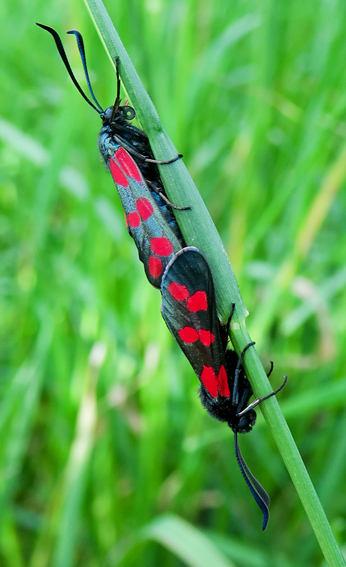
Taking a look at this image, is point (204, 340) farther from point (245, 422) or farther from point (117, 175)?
point (117, 175)

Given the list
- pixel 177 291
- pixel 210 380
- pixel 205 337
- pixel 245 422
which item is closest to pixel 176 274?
pixel 177 291

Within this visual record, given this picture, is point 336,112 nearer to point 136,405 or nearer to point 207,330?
point 207,330

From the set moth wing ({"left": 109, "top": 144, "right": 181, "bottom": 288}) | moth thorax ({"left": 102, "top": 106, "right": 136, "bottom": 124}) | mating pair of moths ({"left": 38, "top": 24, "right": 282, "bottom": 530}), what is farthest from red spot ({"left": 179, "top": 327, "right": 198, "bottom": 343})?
moth thorax ({"left": 102, "top": 106, "right": 136, "bottom": 124})

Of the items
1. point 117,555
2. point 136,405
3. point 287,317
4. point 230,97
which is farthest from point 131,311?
point 230,97

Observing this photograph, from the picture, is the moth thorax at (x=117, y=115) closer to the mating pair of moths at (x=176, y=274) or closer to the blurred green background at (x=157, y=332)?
the mating pair of moths at (x=176, y=274)

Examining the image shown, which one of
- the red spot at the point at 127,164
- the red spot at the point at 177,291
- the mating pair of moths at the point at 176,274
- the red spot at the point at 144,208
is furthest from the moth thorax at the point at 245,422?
the red spot at the point at 127,164

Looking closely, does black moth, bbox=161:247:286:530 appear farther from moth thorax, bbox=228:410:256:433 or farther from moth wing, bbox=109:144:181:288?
moth wing, bbox=109:144:181:288
